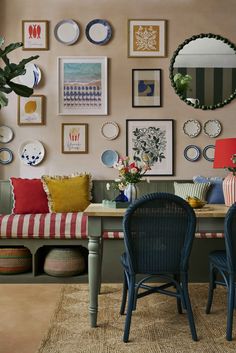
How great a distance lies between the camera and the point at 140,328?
9.59 ft

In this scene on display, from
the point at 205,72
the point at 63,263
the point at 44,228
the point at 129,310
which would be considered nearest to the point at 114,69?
the point at 205,72

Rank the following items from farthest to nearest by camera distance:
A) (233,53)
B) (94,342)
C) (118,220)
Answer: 1. (233,53)
2. (118,220)
3. (94,342)

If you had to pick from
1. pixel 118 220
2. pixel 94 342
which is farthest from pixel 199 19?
pixel 94 342

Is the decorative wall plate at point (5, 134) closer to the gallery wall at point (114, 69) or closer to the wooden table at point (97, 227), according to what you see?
the gallery wall at point (114, 69)

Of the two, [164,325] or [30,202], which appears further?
[30,202]

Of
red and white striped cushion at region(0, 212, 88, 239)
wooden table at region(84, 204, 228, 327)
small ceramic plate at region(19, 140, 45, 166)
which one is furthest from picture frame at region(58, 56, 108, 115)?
wooden table at region(84, 204, 228, 327)

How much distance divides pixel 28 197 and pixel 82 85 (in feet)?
4.71

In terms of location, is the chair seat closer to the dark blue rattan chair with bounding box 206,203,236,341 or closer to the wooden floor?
the dark blue rattan chair with bounding box 206,203,236,341

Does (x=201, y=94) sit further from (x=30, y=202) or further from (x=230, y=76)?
(x=30, y=202)

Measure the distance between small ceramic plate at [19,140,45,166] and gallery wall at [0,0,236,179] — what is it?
0.16 feet

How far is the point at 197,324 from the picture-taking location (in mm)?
3002

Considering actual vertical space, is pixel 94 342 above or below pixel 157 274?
below

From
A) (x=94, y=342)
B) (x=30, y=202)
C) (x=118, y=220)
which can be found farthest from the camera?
(x=30, y=202)

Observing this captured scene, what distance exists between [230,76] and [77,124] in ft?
6.04
